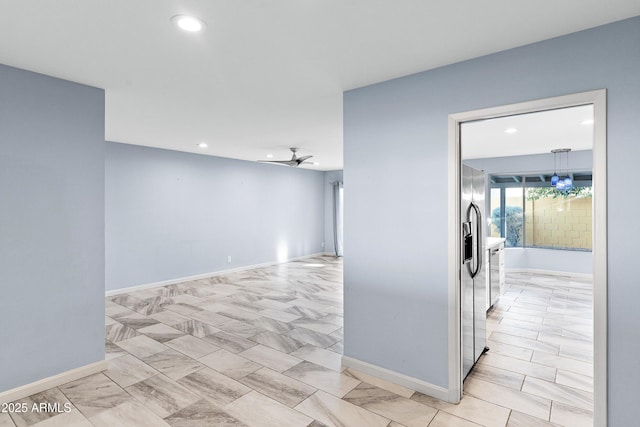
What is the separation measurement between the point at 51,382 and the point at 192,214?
4327mm

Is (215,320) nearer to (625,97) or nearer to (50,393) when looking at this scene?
(50,393)

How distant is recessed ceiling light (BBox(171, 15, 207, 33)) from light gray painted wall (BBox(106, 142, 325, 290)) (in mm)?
4436

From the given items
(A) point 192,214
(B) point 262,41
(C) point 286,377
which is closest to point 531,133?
(B) point 262,41

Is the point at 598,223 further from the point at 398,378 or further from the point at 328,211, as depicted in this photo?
the point at 328,211

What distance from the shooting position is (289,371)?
10.1 feet

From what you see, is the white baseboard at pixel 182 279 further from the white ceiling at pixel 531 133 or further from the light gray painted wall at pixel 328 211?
the white ceiling at pixel 531 133

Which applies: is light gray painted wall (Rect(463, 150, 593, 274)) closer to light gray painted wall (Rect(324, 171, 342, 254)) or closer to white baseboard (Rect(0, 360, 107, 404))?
light gray painted wall (Rect(324, 171, 342, 254))

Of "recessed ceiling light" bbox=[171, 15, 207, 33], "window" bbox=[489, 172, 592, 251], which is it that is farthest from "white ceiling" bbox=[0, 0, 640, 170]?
"window" bbox=[489, 172, 592, 251]

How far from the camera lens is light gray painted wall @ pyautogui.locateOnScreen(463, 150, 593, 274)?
274 inches

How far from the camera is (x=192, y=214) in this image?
22.5 ft

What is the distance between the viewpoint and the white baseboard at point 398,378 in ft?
8.55

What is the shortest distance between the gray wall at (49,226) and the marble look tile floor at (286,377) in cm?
38

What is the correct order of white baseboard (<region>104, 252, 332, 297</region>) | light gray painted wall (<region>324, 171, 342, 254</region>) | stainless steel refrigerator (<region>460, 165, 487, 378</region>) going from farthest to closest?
light gray painted wall (<region>324, 171, 342, 254</region>), white baseboard (<region>104, 252, 332, 297</region>), stainless steel refrigerator (<region>460, 165, 487, 378</region>)

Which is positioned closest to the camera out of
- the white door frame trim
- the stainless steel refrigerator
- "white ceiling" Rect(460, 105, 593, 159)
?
the white door frame trim
